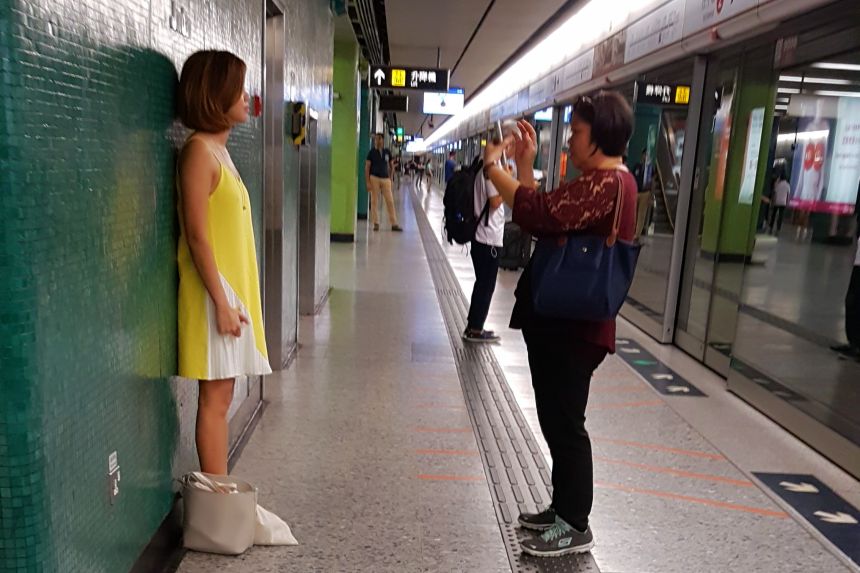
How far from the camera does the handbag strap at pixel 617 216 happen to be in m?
2.21

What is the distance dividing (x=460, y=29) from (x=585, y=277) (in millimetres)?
8388

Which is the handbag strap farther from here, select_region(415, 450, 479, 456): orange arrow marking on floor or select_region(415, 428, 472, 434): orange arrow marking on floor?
select_region(415, 428, 472, 434): orange arrow marking on floor

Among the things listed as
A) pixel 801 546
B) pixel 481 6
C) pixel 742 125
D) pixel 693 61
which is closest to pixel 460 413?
pixel 801 546

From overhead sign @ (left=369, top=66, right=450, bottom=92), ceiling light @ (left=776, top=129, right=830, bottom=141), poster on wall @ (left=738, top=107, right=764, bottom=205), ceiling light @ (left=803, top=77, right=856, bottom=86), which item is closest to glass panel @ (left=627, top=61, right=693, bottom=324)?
poster on wall @ (left=738, top=107, right=764, bottom=205)

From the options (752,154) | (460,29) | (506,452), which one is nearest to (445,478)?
(506,452)

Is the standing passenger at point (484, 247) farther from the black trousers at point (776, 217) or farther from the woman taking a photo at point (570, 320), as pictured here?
the woman taking a photo at point (570, 320)

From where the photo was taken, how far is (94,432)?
1.76 m

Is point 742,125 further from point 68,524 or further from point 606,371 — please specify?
point 68,524

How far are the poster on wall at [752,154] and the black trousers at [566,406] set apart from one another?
309cm

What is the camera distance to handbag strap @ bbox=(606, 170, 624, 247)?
221 centimetres

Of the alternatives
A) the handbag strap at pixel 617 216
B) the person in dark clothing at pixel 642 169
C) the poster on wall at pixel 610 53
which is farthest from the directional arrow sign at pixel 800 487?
the poster on wall at pixel 610 53

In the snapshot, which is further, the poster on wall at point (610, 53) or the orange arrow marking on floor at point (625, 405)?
the poster on wall at point (610, 53)

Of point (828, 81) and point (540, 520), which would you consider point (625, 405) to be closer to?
point (540, 520)

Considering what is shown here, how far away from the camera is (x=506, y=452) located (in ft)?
11.1
